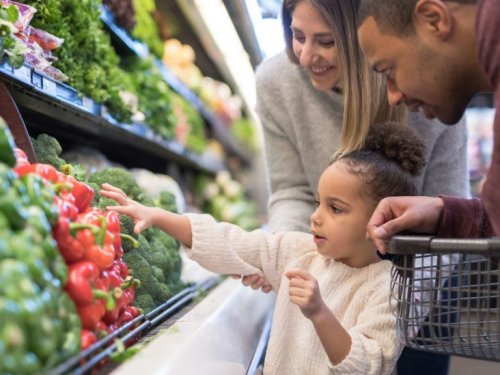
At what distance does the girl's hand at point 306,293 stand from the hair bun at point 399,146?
22.6 inches

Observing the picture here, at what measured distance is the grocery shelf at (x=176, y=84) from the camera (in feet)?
12.1

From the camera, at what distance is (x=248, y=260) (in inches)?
92.7

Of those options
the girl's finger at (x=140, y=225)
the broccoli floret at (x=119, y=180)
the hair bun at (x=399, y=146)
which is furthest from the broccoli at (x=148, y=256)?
the hair bun at (x=399, y=146)

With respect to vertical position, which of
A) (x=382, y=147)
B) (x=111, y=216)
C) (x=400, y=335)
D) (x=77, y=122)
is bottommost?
(x=400, y=335)

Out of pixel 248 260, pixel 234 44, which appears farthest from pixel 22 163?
pixel 234 44

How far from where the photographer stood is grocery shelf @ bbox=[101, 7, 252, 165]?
145 inches

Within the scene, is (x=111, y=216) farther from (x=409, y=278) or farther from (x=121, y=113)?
(x=121, y=113)

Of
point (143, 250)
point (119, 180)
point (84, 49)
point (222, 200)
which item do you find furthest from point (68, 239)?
point (222, 200)

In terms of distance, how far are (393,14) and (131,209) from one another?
3.16ft

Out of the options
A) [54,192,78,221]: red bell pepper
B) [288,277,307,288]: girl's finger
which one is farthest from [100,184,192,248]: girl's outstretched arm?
[288,277,307,288]: girl's finger

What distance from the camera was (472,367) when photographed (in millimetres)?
3221

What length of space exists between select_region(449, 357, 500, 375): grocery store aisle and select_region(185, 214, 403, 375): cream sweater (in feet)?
4.35

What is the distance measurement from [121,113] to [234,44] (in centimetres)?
179

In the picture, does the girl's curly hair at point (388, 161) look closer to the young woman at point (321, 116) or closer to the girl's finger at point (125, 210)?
the young woman at point (321, 116)
